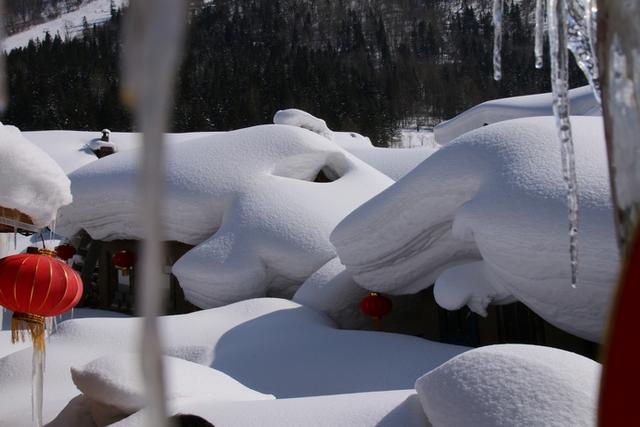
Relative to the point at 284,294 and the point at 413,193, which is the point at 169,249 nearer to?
the point at 284,294

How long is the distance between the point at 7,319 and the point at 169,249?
8.96ft

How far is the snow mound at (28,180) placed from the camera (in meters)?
3.12

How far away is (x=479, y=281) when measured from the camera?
6496 millimetres

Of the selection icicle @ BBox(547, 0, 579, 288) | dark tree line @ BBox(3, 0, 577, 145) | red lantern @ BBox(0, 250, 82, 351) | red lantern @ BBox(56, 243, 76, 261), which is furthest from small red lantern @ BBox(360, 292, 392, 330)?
dark tree line @ BBox(3, 0, 577, 145)

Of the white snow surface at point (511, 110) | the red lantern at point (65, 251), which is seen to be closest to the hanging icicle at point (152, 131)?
the red lantern at point (65, 251)

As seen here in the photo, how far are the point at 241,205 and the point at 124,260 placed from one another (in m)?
2.15

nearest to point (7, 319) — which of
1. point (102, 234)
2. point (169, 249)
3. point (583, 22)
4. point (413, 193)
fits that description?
point (102, 234)

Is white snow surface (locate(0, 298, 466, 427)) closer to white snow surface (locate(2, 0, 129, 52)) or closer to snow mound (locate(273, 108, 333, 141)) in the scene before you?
snow mound (locate(273, 108, 333, 141))

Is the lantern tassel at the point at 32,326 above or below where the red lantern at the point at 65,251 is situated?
above

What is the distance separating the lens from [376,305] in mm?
7664

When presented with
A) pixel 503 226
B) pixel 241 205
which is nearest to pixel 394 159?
pixel 241 205

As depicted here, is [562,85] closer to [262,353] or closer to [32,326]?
[32,326]

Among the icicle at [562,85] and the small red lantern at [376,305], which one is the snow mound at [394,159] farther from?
the icicle at [562,85]

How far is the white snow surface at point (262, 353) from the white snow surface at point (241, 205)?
140 cm
